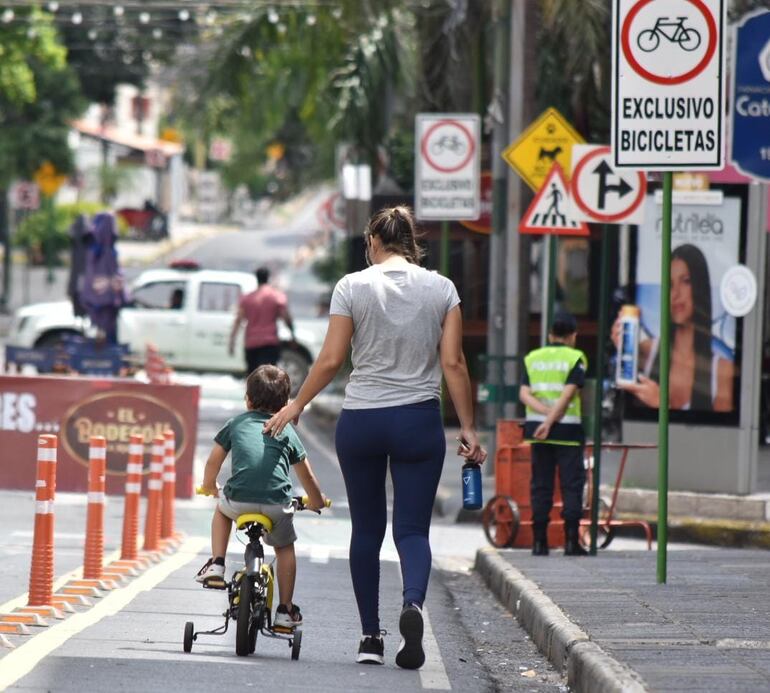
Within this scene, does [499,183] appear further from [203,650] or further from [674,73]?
[203,650]

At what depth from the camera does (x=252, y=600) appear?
7.78m

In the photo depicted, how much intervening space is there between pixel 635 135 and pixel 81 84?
4745 cm

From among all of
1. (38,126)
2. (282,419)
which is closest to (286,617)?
(282,419)

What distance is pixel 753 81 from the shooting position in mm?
10086

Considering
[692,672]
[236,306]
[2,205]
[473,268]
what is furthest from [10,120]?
[692,672]

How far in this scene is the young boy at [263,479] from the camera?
26.1ft

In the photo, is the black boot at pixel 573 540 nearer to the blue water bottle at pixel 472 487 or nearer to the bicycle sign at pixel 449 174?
the blue water bottle at pixel 472 487

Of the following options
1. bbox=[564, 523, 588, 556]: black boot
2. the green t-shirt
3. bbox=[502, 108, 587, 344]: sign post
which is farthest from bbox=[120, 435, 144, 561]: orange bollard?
bbox=[502, 108, 587, 344]: sign post

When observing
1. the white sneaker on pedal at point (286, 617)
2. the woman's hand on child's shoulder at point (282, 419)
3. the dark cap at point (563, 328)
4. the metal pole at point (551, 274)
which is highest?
the metal pole at point (551, 274)

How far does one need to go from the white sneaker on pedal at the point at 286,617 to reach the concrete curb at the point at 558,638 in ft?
3.68

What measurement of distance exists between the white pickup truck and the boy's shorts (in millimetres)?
18872

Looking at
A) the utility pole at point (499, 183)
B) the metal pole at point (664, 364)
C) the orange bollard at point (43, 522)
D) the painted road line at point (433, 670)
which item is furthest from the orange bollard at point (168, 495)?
the utility pole at point (499, 183)

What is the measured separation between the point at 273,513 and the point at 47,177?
43011 millimetres

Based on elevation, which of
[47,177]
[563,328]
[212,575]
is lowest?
[212,575]
